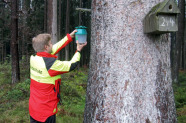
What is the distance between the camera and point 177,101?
262 inches

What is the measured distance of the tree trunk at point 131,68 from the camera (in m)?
2.01

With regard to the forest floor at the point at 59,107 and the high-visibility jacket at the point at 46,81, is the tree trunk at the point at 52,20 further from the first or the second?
the high-visibility jacket at the point at 46,81

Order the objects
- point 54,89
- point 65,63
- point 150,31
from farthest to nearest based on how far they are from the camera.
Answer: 1. point 54,89
2. point 65,63
3. point 150,31

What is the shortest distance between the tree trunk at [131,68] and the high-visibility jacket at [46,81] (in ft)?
2.09

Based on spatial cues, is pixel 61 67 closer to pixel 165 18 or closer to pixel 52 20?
pixel 165 18

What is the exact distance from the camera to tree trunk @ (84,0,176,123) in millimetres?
2010

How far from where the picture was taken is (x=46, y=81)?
258 cm

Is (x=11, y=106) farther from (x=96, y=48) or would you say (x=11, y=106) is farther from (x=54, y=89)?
Answer: (x=96, y=48)

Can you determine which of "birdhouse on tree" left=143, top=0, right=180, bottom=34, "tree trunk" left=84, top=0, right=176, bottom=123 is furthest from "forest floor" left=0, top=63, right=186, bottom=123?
"birdhouse on tree" left=143, top=0, right=180, bottom=34

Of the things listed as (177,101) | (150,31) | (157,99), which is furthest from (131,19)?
(177,101)

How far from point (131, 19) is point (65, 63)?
42.0 inches

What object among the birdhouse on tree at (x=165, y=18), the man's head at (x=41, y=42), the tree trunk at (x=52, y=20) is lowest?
the man's head at (x=41, y=42)

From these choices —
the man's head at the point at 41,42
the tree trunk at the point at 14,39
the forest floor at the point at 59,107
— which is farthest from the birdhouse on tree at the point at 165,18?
the tree trunk at the point at 14,39

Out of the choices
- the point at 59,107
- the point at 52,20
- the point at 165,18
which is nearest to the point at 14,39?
the point at 52,20
